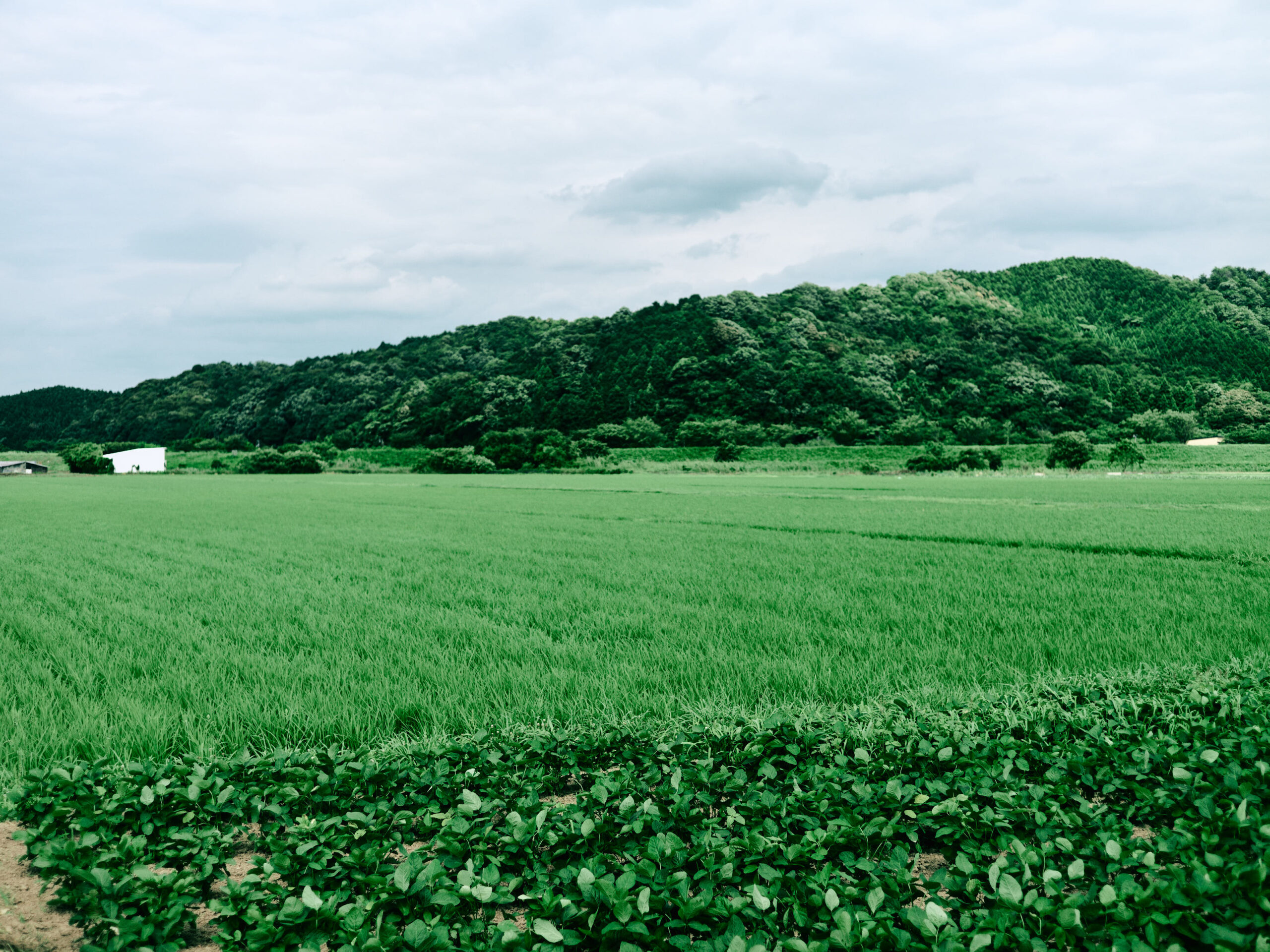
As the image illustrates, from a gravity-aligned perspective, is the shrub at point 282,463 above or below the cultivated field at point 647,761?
above

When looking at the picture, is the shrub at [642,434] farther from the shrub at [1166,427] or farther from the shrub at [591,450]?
the shrub at [1166,427]

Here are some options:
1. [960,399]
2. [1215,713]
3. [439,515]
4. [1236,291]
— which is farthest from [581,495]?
[1236,291]

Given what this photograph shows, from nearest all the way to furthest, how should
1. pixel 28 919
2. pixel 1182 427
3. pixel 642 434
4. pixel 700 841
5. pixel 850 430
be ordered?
pixel 28 919 → pixel 700 841 → pixel 1182 427 → pixel 850 430 → pixel 642 434

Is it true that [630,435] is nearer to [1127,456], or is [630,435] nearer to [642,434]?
[642,434]

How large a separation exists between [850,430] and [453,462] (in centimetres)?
3566

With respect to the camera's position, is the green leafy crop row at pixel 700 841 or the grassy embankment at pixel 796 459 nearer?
the green leafy crop row at pixel 700 841

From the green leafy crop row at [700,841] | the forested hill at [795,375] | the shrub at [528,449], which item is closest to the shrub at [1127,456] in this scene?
the forested hill at [795,375]

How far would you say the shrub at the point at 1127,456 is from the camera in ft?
163

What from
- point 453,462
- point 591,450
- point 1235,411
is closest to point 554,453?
point 591,450

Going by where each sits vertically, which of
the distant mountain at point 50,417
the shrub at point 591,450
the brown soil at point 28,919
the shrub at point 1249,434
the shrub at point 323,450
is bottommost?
the brown soil at point 28,919

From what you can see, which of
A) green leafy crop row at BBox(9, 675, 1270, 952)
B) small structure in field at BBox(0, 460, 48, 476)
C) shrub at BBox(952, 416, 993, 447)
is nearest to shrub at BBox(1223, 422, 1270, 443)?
shrub at BBox(952, 416, 993, 447)

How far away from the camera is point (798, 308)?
8800 cm

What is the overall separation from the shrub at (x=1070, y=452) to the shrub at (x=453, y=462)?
146 ft

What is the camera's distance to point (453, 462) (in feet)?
210
